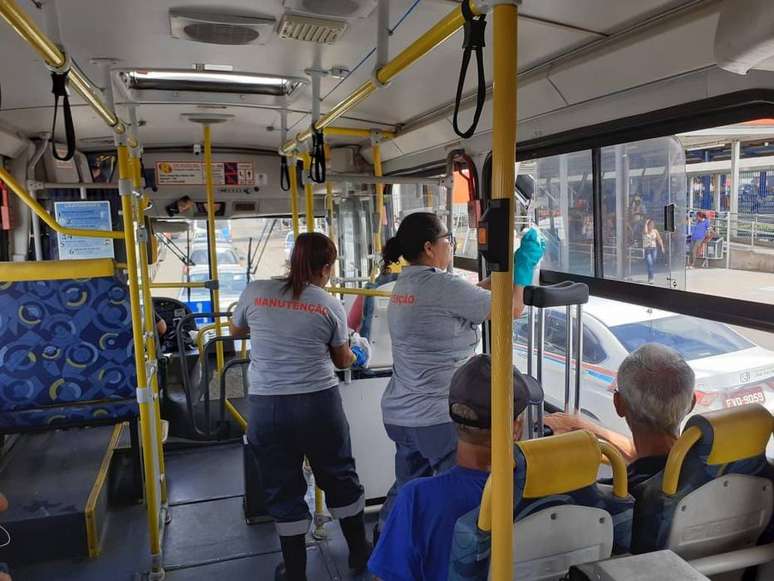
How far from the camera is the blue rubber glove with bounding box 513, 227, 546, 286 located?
2268 millimetres

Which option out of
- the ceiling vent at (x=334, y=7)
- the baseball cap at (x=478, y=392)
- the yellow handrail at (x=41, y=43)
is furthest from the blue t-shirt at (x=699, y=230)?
the yellow handrail at (x=41, y=43)

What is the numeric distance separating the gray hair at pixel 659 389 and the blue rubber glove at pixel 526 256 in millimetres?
591

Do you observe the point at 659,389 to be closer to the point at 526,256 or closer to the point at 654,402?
the point at 654,402

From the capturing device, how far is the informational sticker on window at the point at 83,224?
5066 millimetres

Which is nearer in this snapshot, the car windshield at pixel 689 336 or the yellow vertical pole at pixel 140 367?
the car windshield at pixel 689 336

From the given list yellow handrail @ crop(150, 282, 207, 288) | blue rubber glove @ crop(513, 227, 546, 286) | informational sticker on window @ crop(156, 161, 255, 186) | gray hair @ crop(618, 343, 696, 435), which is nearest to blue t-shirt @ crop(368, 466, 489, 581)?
gray hair @ crop(618, 343, 696, 435)

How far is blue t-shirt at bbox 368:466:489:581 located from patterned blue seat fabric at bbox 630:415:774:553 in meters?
0.49

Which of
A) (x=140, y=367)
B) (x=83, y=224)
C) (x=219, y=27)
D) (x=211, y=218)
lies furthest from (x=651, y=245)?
(x=83, y=224)

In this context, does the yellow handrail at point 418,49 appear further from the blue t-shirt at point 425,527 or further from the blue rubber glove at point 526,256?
the blue t-shirt at point 425,527

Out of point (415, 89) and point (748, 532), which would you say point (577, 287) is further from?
point (415, 89)

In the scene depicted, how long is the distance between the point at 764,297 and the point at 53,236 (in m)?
5.02

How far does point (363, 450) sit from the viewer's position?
355cm

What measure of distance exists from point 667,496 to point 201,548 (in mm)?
2676

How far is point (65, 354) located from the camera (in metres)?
3.47
